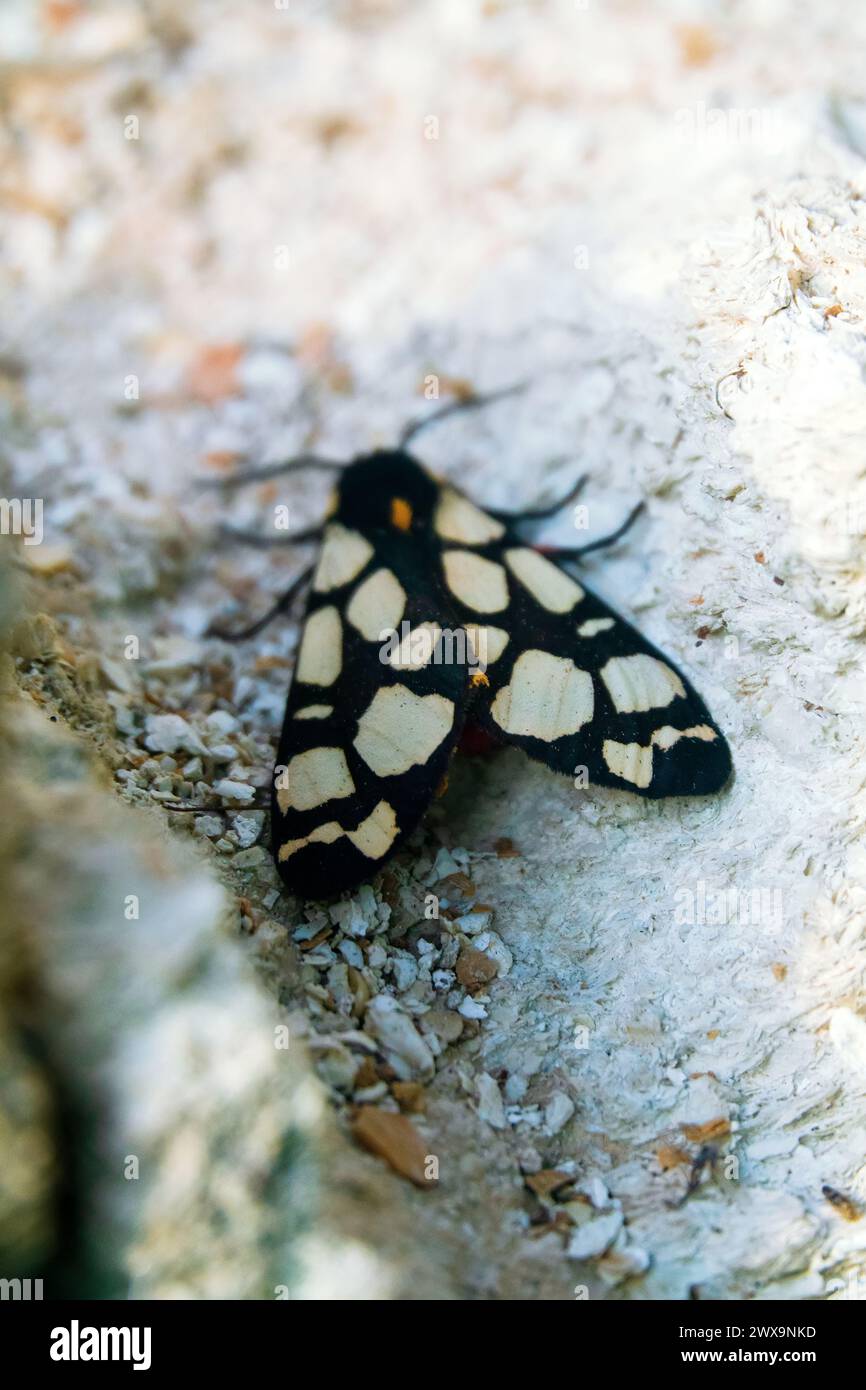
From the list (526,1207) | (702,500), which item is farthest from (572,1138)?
(702,500)

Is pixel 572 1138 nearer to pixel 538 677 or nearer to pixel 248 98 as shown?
pixel 538 677

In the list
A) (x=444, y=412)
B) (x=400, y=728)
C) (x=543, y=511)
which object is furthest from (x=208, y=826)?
(x=444, y=412)

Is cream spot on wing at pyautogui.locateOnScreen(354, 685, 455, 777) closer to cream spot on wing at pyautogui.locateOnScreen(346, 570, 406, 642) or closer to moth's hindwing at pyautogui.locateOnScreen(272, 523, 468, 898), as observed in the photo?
moth's hindwing at pyautogui.locateOnScreen(272, 523, 468, 898)

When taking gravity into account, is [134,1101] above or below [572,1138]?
above

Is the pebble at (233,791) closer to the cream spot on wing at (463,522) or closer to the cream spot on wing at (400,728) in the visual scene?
the cream spot on wing at (400,728)

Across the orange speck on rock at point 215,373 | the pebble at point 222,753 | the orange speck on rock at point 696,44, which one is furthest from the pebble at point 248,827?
the orange speck on rock at point 696,44
